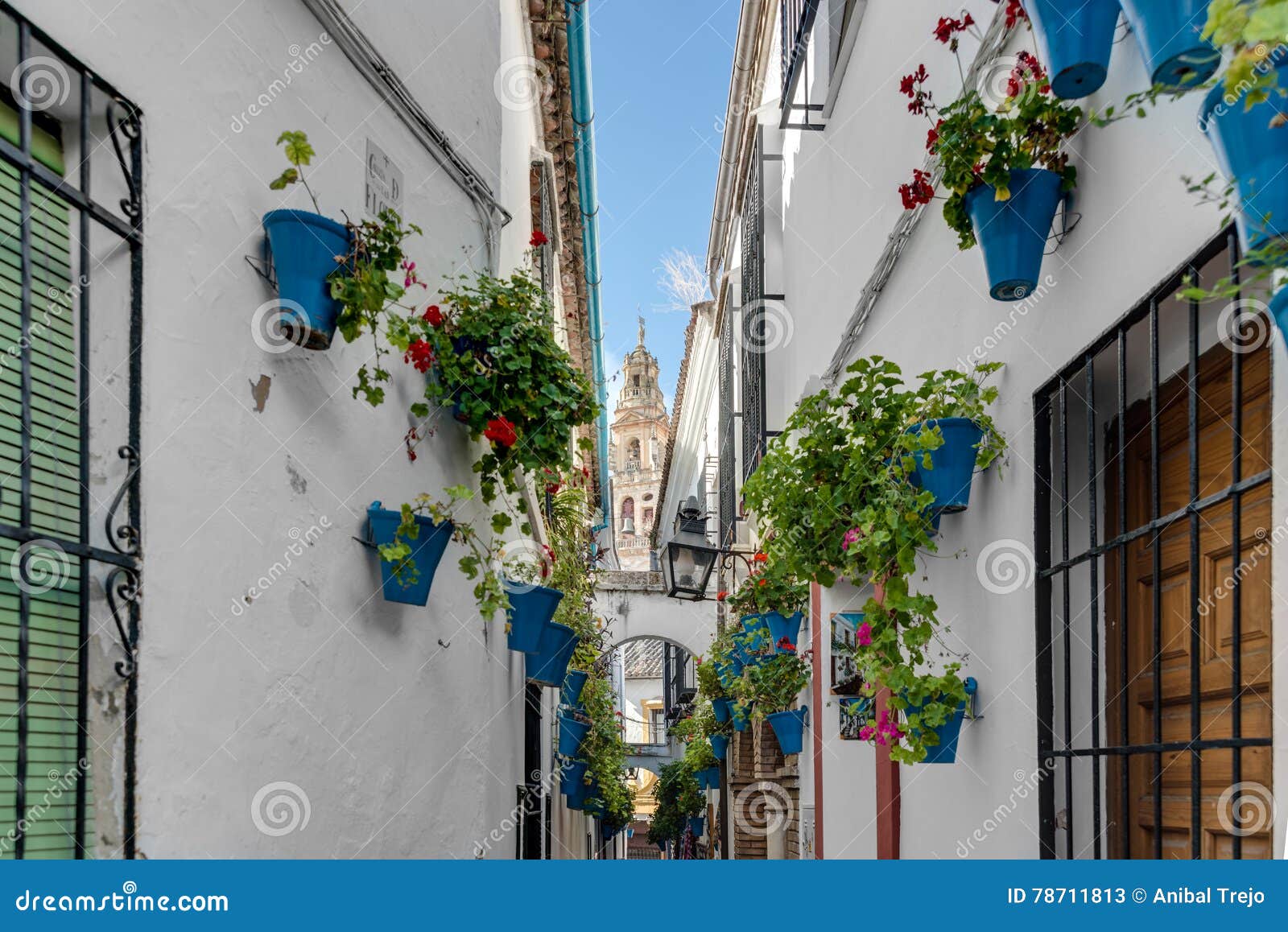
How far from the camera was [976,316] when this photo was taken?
355 cm

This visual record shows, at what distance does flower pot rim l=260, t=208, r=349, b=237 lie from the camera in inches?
114

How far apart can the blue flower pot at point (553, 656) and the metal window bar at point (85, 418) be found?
10.6 feet

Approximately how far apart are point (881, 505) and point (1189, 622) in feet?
3.07

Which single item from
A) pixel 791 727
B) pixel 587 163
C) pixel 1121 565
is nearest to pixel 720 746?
pixel 791 727

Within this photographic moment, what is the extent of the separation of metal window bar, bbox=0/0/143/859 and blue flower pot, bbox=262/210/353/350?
0.46 metres

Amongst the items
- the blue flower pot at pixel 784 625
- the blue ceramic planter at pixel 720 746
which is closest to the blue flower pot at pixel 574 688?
the blue flower pot at pixel 784 625

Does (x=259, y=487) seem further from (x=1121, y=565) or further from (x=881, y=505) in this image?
(x=1121, y=565)

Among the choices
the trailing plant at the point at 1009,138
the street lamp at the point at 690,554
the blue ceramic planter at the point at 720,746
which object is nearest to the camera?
the trailing plant at the point at 1009,138

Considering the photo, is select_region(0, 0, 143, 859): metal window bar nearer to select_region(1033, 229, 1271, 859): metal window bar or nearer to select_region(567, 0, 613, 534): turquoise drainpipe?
select_region(1033, 229, 1271, 859): metal window bar

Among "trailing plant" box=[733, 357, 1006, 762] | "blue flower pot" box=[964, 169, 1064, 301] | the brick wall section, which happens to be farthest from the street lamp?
"blue flower pot" box=[964, 169, 1064, 301]

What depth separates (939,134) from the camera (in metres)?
2.77

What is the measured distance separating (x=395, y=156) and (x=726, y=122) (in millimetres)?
7665

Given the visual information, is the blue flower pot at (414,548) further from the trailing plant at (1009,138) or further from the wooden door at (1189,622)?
the wooden door at (1189,622)

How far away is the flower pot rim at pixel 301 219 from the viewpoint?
9.52 ft
